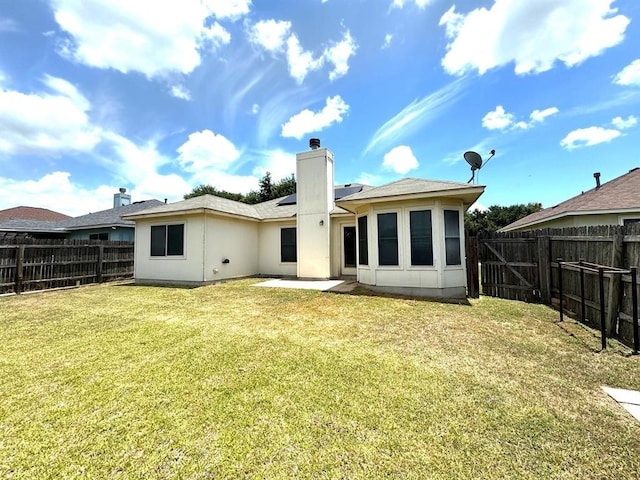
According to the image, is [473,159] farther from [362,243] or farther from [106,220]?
[106,220]

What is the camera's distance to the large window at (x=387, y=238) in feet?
26.3

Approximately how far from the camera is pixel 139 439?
2.04 metres

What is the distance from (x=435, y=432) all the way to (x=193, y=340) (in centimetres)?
355

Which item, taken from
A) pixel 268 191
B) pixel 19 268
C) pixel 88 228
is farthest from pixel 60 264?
pixel 268 191

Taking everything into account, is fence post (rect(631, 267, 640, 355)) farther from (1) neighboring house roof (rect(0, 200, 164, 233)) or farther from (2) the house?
(1) neighboring house roof (rect(0, 200, 164, 233))

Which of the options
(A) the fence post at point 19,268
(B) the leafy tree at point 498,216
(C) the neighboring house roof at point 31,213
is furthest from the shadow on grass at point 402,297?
(C) the neighboring house roof at point 31,213

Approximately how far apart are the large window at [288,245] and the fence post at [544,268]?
8381 mm

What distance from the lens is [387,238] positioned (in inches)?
321

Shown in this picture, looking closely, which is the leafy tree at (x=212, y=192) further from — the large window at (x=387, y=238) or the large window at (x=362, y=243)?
the large window at (x=387, y=238)

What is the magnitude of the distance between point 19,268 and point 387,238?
1184 centimetres

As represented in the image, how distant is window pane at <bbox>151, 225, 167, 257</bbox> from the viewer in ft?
35.6

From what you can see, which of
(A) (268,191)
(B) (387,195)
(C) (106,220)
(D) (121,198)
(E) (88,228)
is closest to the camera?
(B) (387,195)

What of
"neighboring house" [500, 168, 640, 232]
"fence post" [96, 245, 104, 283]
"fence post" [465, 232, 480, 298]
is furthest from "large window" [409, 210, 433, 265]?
"fence post" [96, 245, 104, 283]

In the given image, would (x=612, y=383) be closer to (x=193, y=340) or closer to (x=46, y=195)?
(x=193, y=340)
